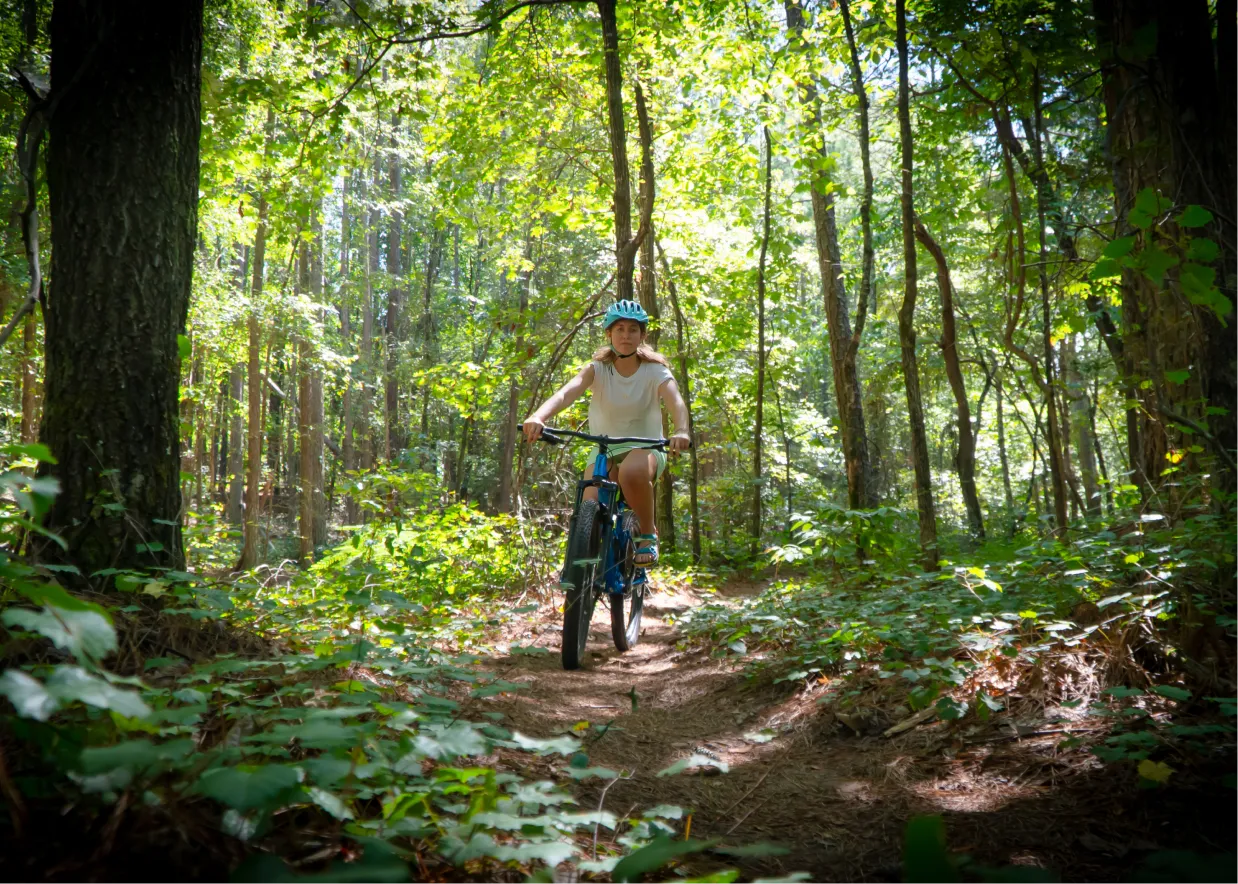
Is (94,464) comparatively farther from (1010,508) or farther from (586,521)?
(1010,508)

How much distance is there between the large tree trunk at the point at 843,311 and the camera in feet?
18.7

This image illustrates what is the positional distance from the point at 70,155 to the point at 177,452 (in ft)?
4.04

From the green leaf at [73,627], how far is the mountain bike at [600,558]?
2761 mm

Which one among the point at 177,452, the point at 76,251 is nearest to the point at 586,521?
the point at 177,452

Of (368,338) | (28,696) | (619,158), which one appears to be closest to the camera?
(28,696)

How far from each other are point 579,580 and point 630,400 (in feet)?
4.50

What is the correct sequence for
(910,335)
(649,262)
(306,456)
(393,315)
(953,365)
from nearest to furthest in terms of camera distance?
(910,335), (953,365), (649,262), (306,456), (393,315)

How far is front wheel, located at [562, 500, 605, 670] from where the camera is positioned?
4.28 m

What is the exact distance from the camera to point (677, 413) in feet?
15.7

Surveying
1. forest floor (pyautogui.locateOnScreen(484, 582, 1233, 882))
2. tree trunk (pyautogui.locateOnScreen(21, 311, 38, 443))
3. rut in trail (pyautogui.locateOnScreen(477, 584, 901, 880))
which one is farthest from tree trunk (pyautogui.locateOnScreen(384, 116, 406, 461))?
forest floor (pyautogui.locateOnScreen(484, 582, 1233, 882))

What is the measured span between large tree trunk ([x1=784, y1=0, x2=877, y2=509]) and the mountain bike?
8.11 feet

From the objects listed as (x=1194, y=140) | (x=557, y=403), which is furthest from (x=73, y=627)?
(x=1194, y=140)

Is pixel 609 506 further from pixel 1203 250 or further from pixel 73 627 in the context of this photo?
pixel 73 627

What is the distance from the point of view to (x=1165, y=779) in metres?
1.93
